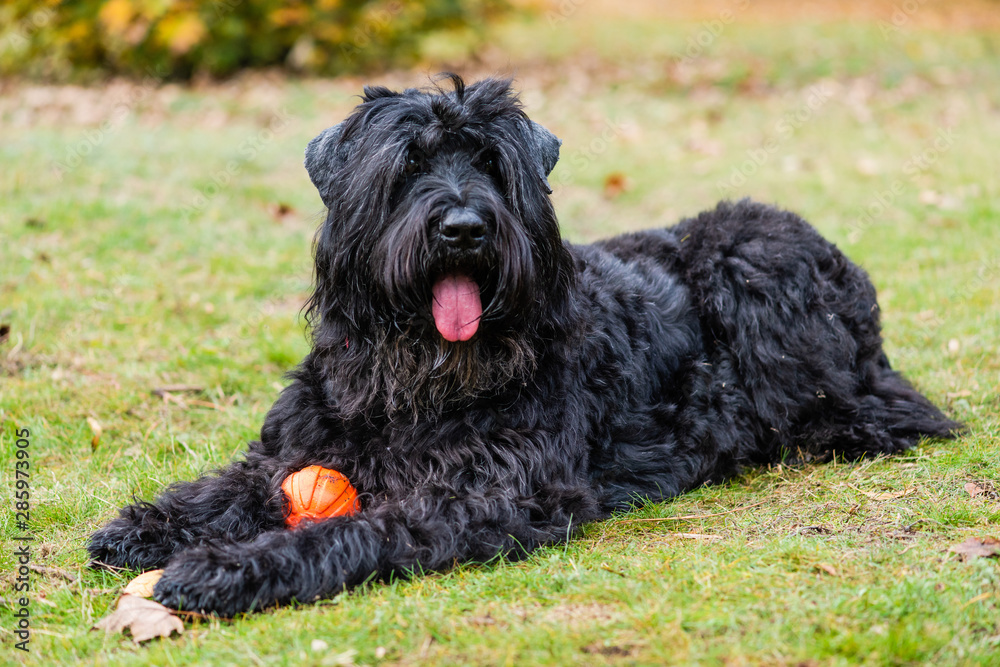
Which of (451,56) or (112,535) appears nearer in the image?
(112,535)

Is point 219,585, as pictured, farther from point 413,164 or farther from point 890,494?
point 890,494

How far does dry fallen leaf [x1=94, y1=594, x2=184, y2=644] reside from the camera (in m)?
3.20

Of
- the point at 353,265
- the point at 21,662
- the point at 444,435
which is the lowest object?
the point at 21,662

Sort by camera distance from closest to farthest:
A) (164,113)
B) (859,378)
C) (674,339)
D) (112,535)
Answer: (112,535) < (674,339) < (859,378) < (164,113)

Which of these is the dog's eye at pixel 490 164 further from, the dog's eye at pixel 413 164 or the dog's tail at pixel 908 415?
the dog's tail at pixel 908 415

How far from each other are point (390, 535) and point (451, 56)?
14.6 m

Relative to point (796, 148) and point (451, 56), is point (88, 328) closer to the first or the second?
point (796, 148)

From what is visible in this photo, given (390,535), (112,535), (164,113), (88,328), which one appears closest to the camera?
(390,535)

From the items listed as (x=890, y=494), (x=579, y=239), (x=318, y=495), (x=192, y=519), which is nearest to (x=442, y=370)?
(x=318, y=495)

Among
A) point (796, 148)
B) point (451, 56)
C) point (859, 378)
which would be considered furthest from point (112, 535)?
point (451, 56)

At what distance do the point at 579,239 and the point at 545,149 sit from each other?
4.65 meters

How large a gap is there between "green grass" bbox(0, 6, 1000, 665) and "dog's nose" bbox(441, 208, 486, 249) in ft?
4.06

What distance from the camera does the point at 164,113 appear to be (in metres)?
13.1

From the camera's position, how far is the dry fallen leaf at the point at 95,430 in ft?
16.8
